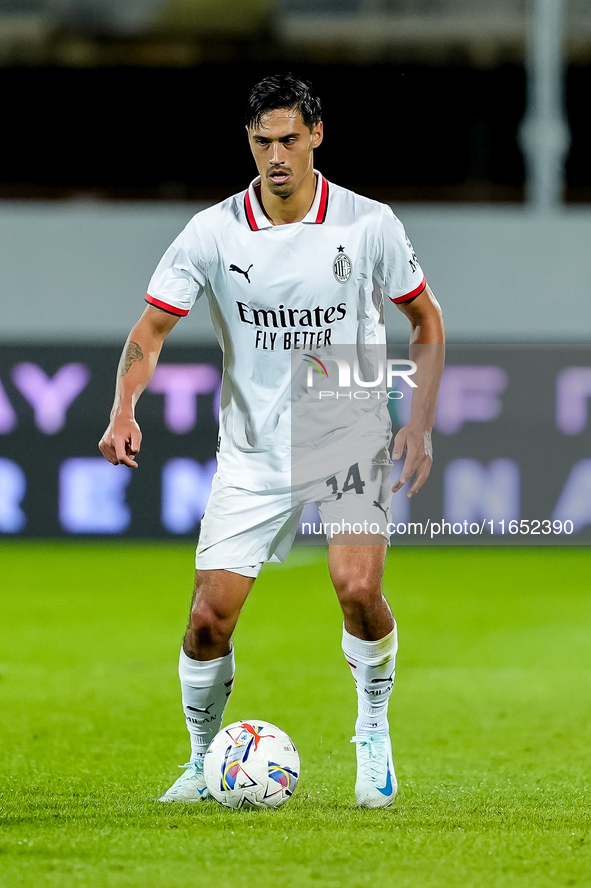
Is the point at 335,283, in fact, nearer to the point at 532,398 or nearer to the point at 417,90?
the point at 532,398

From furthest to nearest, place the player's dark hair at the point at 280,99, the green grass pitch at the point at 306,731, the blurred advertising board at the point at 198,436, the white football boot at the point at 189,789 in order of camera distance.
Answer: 1. the blurred advertising board at the point at 198,436
2. the white football boot at the point at 189,789
3. the player's dark hair at the point at 280,99
4. the green grass pitch at the point at 306,731

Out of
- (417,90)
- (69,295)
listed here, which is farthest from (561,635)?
(417,90)

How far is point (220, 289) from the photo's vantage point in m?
3.50

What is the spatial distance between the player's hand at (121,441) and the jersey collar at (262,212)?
0.63 metres

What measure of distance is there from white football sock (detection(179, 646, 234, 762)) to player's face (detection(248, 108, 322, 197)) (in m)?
1.24

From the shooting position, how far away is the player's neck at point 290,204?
3477 millimetres

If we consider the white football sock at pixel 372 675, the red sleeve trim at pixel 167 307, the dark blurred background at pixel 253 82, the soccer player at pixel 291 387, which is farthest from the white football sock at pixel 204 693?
the dark blurred background at pixel 253 82

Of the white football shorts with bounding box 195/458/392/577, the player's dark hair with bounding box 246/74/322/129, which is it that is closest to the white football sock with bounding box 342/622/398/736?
the white football shorts with bounding box 195/458/392/577

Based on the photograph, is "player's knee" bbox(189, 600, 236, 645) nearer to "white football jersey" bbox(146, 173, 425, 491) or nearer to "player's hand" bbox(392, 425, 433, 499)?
"white football jersey" bbox(146, 173, 425, 491)

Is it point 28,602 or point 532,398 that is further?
point 532,398

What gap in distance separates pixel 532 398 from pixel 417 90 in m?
5.84

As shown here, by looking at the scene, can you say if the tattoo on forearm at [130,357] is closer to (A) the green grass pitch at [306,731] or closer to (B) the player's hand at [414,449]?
(B) the player's hand at [414,449]

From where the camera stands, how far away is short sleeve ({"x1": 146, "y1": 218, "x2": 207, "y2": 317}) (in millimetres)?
3461

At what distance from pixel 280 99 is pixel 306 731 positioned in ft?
7.33
